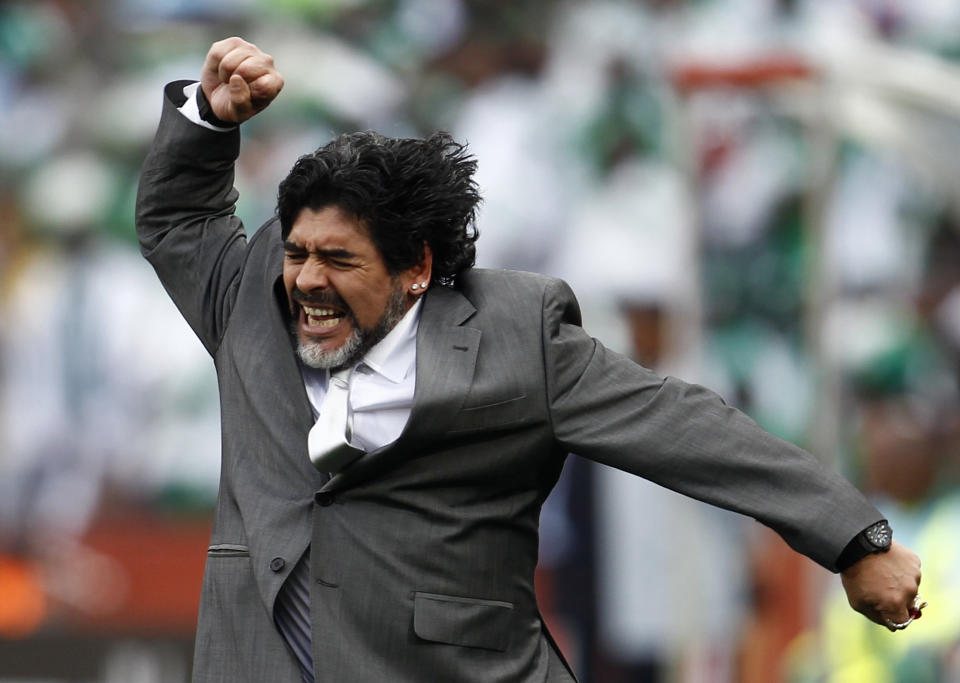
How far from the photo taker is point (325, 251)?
2.86m

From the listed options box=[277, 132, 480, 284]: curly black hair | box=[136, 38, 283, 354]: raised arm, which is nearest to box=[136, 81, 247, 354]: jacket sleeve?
box=[136, 38, 283, 354]: raised arm

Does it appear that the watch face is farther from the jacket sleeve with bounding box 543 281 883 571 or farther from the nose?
the nose

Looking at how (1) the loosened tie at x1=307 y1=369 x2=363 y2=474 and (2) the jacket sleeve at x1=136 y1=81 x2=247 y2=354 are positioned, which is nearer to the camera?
(1) the loosened tie at x1=307 y1=369 x2=363 y2=474

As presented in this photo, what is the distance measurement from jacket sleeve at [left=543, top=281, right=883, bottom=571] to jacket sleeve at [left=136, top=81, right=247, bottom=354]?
59cm

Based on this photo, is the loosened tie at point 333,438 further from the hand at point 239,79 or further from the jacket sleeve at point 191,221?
the hand at point 239,79

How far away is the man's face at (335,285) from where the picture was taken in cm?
287

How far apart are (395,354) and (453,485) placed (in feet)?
0.78

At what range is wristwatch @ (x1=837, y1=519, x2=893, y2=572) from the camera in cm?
286

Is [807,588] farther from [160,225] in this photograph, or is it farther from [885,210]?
[160,225]

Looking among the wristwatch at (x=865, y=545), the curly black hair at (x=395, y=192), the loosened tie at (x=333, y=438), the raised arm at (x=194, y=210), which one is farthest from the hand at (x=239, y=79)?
the wristwatch at (x=865, y=545)

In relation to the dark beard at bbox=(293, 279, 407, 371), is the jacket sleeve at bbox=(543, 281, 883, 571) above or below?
below

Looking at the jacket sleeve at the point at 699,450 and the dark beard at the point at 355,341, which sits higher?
the dark beard at the point at 355,341

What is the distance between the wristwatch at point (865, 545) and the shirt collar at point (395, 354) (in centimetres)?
77

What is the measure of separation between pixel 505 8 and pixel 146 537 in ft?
10.6
